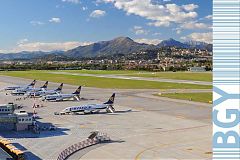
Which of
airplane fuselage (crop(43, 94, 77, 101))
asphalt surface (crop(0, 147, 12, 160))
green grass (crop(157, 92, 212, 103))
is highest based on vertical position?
airplane fuselage (crop(43, 94, 77, 101))

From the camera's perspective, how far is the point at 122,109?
87750 mm

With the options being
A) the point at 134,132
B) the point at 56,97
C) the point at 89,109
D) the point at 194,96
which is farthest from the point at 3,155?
the point at 194,96

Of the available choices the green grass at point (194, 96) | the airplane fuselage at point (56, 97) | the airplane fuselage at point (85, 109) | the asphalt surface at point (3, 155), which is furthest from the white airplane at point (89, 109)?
the asphalt surface at point (3, 155)

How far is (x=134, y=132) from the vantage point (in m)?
61.0

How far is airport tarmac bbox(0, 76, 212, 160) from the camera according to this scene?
1890 inches

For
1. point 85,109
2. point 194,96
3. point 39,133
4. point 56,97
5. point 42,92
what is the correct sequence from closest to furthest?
1. point 39,133
2. point 85,109
3. point 56,97
4. point 194,96
5. point 42,92

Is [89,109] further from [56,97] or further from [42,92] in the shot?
[42,92]

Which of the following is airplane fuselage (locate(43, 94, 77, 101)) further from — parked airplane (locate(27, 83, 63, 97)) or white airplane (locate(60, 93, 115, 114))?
white airplane (locate(60, 93, 115, 114))

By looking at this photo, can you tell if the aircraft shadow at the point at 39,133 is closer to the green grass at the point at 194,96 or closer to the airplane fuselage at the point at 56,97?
the airplane fuselage at the point at 56,97

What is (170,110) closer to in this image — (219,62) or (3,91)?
(219,62)

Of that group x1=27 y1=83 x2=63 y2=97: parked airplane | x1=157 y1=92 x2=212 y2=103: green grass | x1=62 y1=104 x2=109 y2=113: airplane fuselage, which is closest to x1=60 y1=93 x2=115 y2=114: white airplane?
x1=62 y1=104 x2=109 y2=113: airplane fuselage

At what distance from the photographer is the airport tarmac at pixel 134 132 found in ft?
157

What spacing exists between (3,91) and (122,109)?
6395 centimetres

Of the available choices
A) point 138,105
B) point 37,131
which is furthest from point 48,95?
point 37,131
